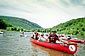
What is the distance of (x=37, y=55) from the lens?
13.0 meters

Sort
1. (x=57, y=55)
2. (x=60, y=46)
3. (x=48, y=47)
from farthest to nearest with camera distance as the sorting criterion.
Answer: (x=48, y=47), (x=60, y=46), (x=57, y=55)

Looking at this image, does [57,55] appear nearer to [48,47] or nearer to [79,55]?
[79,55]

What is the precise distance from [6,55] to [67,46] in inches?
314

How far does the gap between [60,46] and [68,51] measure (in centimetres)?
137

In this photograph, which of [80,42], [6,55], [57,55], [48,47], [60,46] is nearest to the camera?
[6,55]

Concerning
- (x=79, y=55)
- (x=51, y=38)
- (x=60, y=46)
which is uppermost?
(x=51, y=38)

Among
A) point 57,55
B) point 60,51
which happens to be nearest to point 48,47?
point 60,51

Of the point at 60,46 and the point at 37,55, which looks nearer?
the point at 37,55

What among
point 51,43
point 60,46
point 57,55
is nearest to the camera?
point 57,55

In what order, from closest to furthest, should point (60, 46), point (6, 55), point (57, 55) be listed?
point (6, 55), point (57, 55), point (60, 46)

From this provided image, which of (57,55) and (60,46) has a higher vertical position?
(60,46)

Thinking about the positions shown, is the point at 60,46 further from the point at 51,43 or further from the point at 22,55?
the point at 22,55

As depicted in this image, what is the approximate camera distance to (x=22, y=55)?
1270 centimetres

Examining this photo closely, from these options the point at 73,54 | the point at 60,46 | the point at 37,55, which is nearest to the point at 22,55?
the point at 37,55
